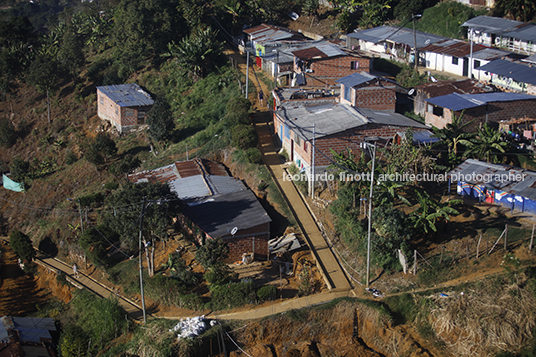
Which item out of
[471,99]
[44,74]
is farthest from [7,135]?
[471,99]

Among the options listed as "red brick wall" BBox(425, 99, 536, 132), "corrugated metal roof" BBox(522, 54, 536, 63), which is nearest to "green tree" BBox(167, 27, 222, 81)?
"red brick wall" BBox(425, 99, 536, 132)

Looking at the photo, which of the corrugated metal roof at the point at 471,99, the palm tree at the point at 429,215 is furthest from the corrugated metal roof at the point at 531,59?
the palm tree at the point at 429,215

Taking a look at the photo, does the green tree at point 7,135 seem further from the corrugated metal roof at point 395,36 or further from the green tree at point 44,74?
the corrugated metal roof at point 395,36

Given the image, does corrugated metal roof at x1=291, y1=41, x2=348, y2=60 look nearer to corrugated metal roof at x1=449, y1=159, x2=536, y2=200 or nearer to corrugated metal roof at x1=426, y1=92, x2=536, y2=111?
corrugated metal roof at x1=426, y1=92, x2=536, y2=111

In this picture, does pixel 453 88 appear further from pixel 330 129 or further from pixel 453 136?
pixel 330 129

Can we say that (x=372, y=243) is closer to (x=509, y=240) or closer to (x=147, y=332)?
(x=509, y=240)

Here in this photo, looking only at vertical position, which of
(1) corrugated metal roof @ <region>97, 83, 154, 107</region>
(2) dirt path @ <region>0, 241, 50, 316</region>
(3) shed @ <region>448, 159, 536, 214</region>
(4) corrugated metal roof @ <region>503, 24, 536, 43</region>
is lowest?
(2) dirt path @ <region>0, 241, 50, 316</region>
